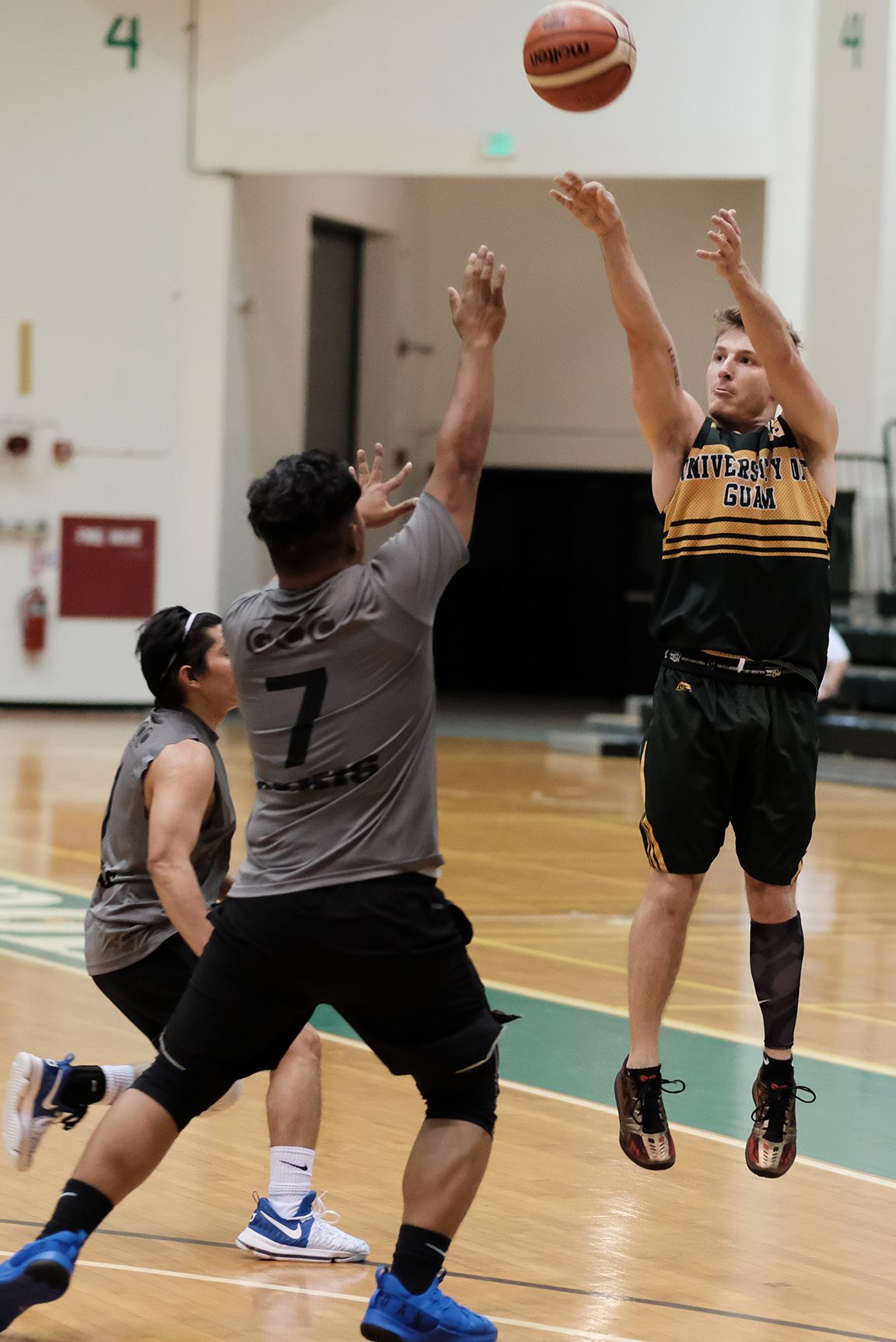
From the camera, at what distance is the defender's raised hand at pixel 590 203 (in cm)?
448

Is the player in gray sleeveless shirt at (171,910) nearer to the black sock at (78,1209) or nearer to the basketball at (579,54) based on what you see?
the black sock at (78,1209)

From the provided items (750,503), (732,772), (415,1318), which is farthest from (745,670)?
(415,1318)

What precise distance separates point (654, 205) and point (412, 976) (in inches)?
780

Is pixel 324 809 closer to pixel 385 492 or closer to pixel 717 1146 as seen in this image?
Answer: pixel 385 492

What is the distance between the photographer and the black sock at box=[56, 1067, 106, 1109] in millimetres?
4359

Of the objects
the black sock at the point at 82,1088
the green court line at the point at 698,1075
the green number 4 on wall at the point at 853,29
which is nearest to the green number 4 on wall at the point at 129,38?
the green number 4 on wall at the point at 853,29

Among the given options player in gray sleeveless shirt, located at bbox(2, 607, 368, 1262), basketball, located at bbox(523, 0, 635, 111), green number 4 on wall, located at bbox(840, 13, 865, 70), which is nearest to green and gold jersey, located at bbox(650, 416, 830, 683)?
player in gray sleeveless shirt, located at bbox(2, 607, 368, 1262)

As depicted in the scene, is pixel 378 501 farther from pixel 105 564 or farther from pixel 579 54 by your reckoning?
pixel 105 564

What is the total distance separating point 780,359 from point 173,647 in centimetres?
150

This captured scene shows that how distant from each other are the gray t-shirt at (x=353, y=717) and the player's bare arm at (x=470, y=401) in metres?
0.04

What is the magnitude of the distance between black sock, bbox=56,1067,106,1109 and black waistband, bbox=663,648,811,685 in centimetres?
161

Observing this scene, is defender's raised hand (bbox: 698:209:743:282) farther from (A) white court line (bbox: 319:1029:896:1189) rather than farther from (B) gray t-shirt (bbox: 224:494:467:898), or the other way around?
(A) white court line (bbox: 319:1029:896:1189)

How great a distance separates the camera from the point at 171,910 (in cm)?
424

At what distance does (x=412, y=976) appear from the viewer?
351cm
